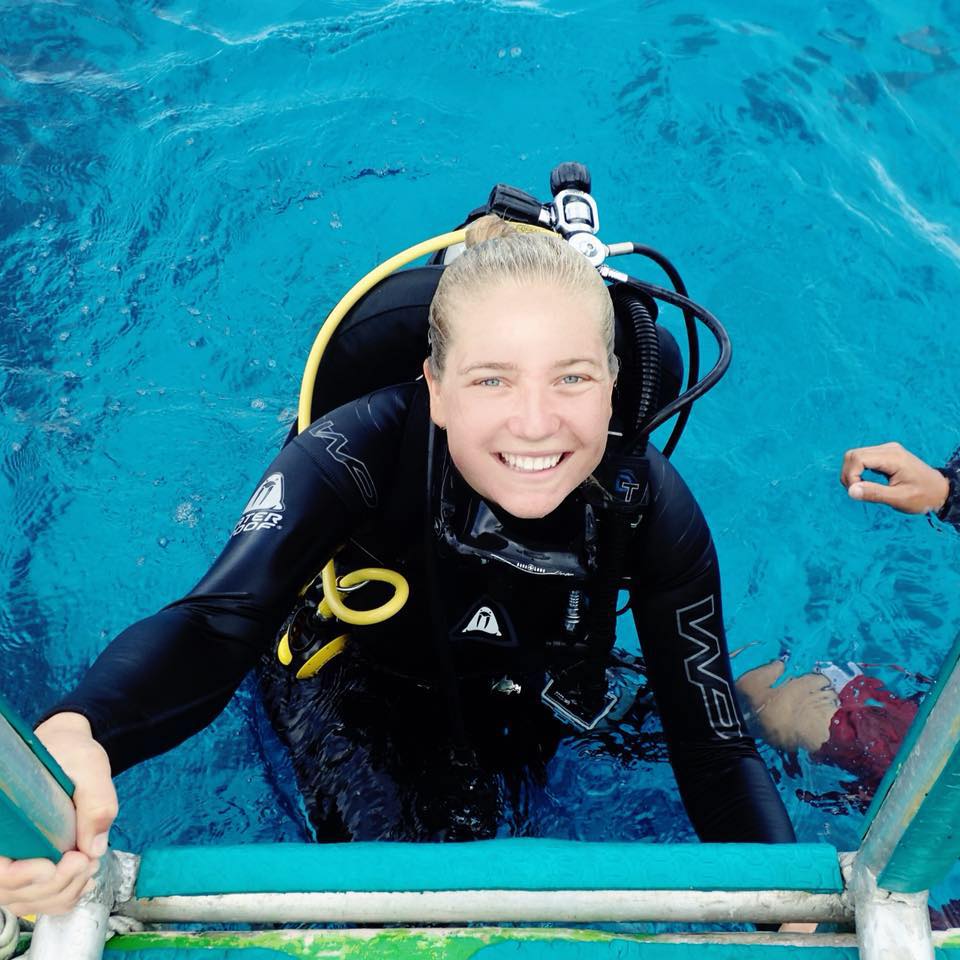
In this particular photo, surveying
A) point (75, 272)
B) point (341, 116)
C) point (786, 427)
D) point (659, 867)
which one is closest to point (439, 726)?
point (659, 867)

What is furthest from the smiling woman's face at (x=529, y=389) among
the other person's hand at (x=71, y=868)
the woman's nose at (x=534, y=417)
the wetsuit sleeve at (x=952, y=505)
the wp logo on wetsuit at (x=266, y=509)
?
the wetsuit sleeve at (x=952, y=505)

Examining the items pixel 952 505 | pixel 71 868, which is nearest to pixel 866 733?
pixel 952 505

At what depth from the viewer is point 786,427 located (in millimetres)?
4324

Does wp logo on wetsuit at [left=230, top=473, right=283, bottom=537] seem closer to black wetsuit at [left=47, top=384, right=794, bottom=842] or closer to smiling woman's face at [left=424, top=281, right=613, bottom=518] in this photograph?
black wetsuit at [left=47, top=384, right=794, bottom=842]

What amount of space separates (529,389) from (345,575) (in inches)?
30.1

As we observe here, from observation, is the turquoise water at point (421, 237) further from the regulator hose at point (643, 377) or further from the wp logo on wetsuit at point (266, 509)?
the regulator hose at point (643, 377)

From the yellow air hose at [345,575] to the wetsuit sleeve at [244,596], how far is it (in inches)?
6.3

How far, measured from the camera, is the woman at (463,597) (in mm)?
1928

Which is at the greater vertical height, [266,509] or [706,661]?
[266,509]

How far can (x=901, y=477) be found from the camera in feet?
9.32

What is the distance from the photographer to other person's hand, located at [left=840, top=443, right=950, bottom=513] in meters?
2.74

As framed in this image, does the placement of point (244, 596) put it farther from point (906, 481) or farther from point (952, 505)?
point (952, 505)

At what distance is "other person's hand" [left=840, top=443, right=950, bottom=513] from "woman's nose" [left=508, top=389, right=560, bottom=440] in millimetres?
1138

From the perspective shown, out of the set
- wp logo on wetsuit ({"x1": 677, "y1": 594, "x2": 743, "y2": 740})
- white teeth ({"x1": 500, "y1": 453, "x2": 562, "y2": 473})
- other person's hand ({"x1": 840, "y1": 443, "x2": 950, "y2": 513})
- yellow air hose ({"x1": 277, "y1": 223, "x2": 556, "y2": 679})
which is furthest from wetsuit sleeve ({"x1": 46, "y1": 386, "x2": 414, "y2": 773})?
other person's hand ({"x1": 840, "y1": 443, "x2": 950, "y2": 513})
